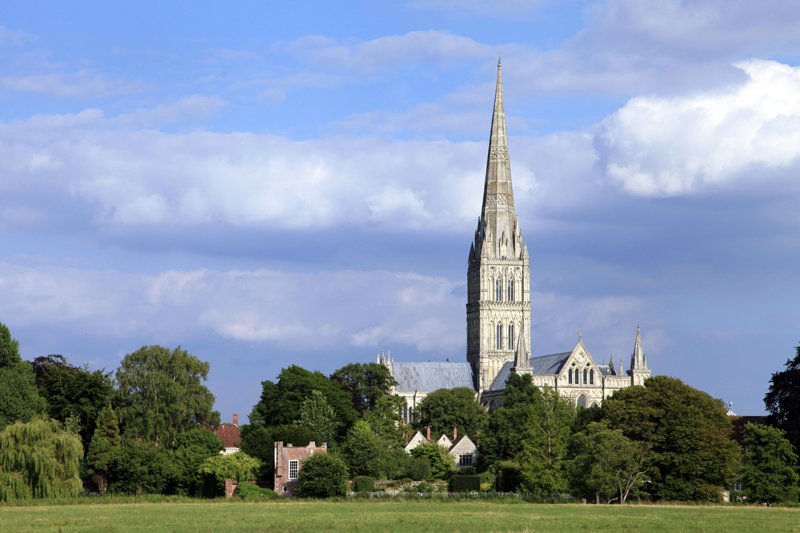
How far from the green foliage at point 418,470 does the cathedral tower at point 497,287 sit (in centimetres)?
5990

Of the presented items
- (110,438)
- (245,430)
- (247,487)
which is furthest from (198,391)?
(247,487)

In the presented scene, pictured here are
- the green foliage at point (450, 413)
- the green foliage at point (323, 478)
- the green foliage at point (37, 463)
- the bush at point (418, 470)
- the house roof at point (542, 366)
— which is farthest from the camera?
the house roof at point (542, 366)

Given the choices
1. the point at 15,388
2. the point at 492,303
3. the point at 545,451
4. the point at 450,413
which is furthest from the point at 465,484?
the point at 492,303

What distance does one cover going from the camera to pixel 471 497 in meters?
59.8

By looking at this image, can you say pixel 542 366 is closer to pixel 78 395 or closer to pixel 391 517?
pixel 78 395

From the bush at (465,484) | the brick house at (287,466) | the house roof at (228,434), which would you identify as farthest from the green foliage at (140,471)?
the house roof at (228,434)

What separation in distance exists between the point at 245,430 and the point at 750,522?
4256 cm

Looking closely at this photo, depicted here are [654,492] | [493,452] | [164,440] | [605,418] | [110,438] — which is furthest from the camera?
[493,452]

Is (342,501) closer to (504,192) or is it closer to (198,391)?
(198,391)

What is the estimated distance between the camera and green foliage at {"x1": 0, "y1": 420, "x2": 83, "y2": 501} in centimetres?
5800

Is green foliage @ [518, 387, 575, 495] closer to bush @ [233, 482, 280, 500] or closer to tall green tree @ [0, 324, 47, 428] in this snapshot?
bush @ [233, 482, 280, 500]

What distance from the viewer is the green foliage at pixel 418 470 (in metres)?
73.4

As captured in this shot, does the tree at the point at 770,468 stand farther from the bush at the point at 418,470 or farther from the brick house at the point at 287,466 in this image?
the brick house at the point at 287,466

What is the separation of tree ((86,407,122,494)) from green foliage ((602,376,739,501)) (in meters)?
31.2
